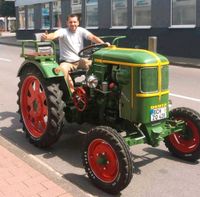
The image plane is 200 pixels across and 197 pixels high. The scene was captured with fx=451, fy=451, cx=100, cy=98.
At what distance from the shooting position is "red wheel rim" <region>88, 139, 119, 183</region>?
188 inches

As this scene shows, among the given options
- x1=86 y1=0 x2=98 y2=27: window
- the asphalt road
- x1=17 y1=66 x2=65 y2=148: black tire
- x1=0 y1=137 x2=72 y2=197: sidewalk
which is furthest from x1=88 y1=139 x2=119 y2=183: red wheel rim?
x1=86 y1=0 x2=98 y2=27: window

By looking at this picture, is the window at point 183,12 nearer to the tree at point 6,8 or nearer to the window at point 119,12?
the window at point 119,12

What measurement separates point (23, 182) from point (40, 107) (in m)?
1.69

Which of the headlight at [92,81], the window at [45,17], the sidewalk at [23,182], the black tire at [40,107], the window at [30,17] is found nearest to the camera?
the sidewalk at [23,182]

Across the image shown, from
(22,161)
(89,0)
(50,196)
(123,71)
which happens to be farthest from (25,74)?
(89,0)

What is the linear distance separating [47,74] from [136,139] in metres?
1.68

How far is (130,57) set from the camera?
5074 millimetres

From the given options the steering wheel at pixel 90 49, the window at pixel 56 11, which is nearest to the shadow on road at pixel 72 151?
the steering wheel at pixel 90 49

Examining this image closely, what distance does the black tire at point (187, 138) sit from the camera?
5602 millimetres

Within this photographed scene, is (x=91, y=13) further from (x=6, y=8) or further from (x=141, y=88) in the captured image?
(x=6, y=8)

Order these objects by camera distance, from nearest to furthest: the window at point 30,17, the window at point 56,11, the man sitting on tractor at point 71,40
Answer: the man sitting on tractor at point 71,40
the window at point 56,11
the window at point 30,17

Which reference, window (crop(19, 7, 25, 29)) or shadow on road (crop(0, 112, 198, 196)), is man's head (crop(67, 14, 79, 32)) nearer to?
shadow on road (crop(0, 112, 198, 196))

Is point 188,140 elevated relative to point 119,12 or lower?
lower

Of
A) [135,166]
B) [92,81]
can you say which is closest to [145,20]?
[92,81]
